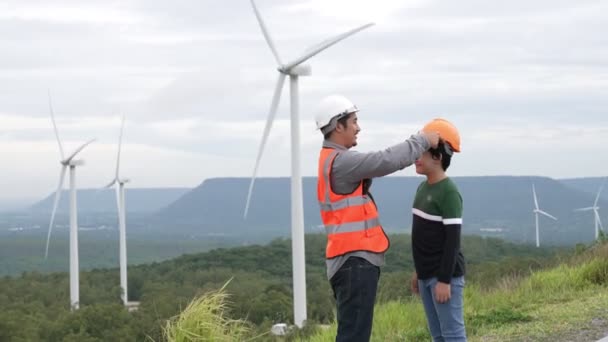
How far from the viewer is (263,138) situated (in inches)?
945

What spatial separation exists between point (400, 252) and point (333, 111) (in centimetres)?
8660

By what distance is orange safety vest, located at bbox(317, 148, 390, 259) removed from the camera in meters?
6.38

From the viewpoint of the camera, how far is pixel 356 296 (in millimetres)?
6426

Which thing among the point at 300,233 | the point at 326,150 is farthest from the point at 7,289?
the point at 326,150

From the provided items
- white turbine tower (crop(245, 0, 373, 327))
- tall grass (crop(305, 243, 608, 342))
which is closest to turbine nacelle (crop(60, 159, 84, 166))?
white turbine tower (crop(245, 0, 373, 327))

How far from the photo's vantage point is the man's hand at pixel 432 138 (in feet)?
21.5

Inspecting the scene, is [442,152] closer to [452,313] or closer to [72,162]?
[452,313]

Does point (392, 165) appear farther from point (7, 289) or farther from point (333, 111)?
point (7, 289)

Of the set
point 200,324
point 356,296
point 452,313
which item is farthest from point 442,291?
Result: point 200,324

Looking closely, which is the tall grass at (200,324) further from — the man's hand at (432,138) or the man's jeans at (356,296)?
the man's hand at (432,138)

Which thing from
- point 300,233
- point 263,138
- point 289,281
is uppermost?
point 263,138

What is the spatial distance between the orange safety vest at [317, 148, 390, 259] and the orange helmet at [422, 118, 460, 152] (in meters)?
0.66

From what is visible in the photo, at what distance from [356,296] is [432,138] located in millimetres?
1113

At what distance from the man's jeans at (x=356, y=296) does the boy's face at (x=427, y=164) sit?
75 cm
